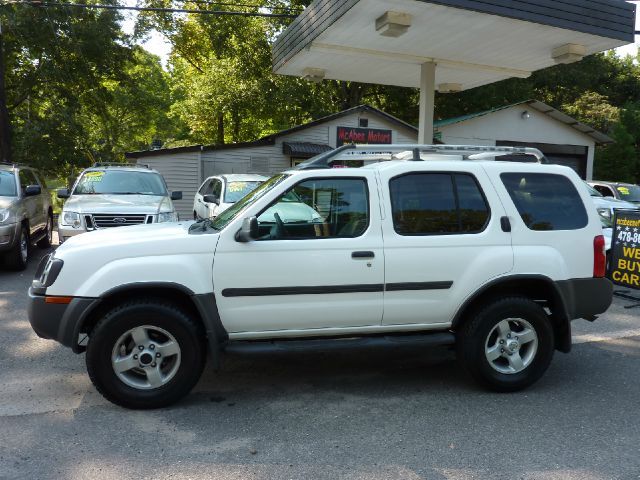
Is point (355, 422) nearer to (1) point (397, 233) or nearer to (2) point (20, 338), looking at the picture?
(1) point (397, 233)

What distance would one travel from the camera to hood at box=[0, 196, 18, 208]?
27.6 ft

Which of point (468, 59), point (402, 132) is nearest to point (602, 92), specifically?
point (402, 132)

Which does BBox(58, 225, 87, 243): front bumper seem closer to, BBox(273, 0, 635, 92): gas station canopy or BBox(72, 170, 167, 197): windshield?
BBox(72, 170, 167, 197): windshield

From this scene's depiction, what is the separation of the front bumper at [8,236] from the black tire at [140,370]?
5.57 meters

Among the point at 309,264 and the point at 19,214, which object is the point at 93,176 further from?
the point at 309,264

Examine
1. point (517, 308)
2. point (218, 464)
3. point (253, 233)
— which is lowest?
point (218, 464)

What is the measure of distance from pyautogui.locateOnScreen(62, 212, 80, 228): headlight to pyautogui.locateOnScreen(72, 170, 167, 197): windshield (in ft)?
3.74

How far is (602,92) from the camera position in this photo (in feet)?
108

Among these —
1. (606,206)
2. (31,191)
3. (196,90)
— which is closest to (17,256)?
(31,191)

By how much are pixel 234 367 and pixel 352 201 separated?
194 cm

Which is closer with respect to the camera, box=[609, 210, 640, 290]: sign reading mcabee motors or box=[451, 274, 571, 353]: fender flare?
box=[451, 274, 571, 353]: fender flare

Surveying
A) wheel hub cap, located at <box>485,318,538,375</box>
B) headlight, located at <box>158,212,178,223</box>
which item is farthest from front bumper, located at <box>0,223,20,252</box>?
wheel hub cap, located at <box>485,318,538,375</box>

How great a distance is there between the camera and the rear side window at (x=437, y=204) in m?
4.16

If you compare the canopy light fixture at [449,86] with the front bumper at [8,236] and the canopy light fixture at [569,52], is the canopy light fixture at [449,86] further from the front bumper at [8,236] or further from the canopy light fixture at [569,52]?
the front bumper at [8,236]
